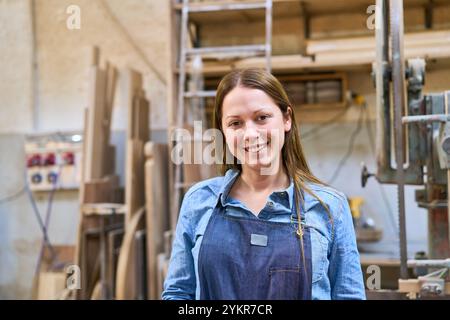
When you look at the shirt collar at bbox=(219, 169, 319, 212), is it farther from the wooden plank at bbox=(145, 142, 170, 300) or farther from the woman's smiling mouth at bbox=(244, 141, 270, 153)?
the wooden plank at bbox=(145, 142, 170, 300)

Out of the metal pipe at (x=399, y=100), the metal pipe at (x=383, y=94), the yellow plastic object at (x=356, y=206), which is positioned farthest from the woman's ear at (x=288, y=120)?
the yellow plastic object at (x=356, y=206)

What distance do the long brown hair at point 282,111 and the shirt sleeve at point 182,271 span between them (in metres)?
0.17

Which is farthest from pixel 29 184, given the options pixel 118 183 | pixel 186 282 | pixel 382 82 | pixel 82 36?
pixel 186 282

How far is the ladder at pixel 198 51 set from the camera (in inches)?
106

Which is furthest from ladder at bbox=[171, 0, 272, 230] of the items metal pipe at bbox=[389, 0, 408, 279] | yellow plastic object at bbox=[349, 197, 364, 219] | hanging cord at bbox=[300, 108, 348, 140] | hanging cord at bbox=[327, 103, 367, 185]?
metal pipe at bbox=[389, 0, 408, 279]

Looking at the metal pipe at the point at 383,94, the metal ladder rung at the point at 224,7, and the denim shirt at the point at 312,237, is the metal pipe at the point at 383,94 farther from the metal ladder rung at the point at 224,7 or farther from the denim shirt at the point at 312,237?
the metal ladder rung at the point at 224,7

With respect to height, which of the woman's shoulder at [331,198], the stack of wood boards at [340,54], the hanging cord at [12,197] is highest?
the stack of wood boards at [340,54]

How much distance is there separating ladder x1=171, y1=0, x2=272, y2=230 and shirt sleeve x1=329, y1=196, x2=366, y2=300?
74.1 inches

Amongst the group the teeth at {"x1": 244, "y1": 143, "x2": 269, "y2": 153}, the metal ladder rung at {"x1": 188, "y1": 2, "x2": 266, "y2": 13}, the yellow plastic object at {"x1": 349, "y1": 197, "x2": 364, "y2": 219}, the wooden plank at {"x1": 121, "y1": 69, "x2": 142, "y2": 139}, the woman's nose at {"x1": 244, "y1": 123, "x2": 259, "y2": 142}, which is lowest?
the yellow plastic object at {"x1": 349, "y1": 197, "x2": 364, "y2": 219}

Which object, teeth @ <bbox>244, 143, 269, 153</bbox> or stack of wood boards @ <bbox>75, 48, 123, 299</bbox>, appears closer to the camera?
teeth @ <bbox>244, 143, 269, 153</bbox>

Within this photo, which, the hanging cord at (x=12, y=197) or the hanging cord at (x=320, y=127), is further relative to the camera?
the hanging cord at (x=12, y=197)

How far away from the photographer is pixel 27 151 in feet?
10.6

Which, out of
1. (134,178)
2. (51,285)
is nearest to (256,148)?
(134,178)

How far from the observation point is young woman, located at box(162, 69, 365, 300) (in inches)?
32.6
